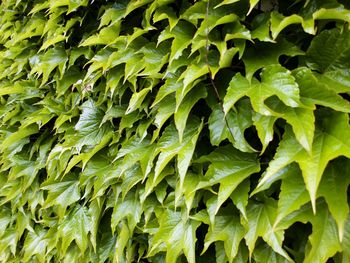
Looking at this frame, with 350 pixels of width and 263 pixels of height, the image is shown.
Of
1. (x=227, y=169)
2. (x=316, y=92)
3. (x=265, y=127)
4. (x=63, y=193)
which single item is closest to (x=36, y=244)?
(x=63, y=193)

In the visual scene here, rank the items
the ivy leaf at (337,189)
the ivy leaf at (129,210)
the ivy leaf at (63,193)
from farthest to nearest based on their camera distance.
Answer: the ivy leaf at (63,193) < the ivy leaf at (129,210) < the ivy leaf at (337,189)

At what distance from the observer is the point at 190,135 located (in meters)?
0.98

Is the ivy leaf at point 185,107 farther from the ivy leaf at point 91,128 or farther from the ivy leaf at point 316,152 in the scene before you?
the ivy leaf at point 91,128

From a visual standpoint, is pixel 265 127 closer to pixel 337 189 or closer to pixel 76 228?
pixel 337 189

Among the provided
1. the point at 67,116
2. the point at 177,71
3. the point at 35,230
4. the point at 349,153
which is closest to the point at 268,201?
the point at 349,153

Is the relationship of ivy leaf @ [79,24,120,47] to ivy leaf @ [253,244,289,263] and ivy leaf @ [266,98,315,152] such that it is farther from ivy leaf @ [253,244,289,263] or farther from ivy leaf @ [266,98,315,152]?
ivy leaf @ [253,244,289,263]

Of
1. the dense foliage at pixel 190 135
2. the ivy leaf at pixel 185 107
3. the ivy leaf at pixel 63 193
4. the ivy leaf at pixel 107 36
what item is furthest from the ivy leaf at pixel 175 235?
the ivy leaf at pixel 107 36

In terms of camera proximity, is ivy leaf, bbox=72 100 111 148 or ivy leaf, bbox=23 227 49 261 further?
ivy leaf, bbox=23 227 49 261

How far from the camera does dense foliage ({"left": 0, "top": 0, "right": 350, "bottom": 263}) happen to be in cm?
75

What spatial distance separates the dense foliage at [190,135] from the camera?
75 centimetres

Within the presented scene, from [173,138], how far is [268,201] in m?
0.33

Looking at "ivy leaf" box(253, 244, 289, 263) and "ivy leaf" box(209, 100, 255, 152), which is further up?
"ivy leaf" box(209, 100, 255, 152)

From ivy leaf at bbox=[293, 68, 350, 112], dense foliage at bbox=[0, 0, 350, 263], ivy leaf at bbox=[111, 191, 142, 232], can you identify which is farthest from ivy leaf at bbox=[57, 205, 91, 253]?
ivy leaf at bbox=[293, 68, 350, 112]

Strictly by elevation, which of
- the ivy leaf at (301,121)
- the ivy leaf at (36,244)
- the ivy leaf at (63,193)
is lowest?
the ivy leaf at (36,244)
